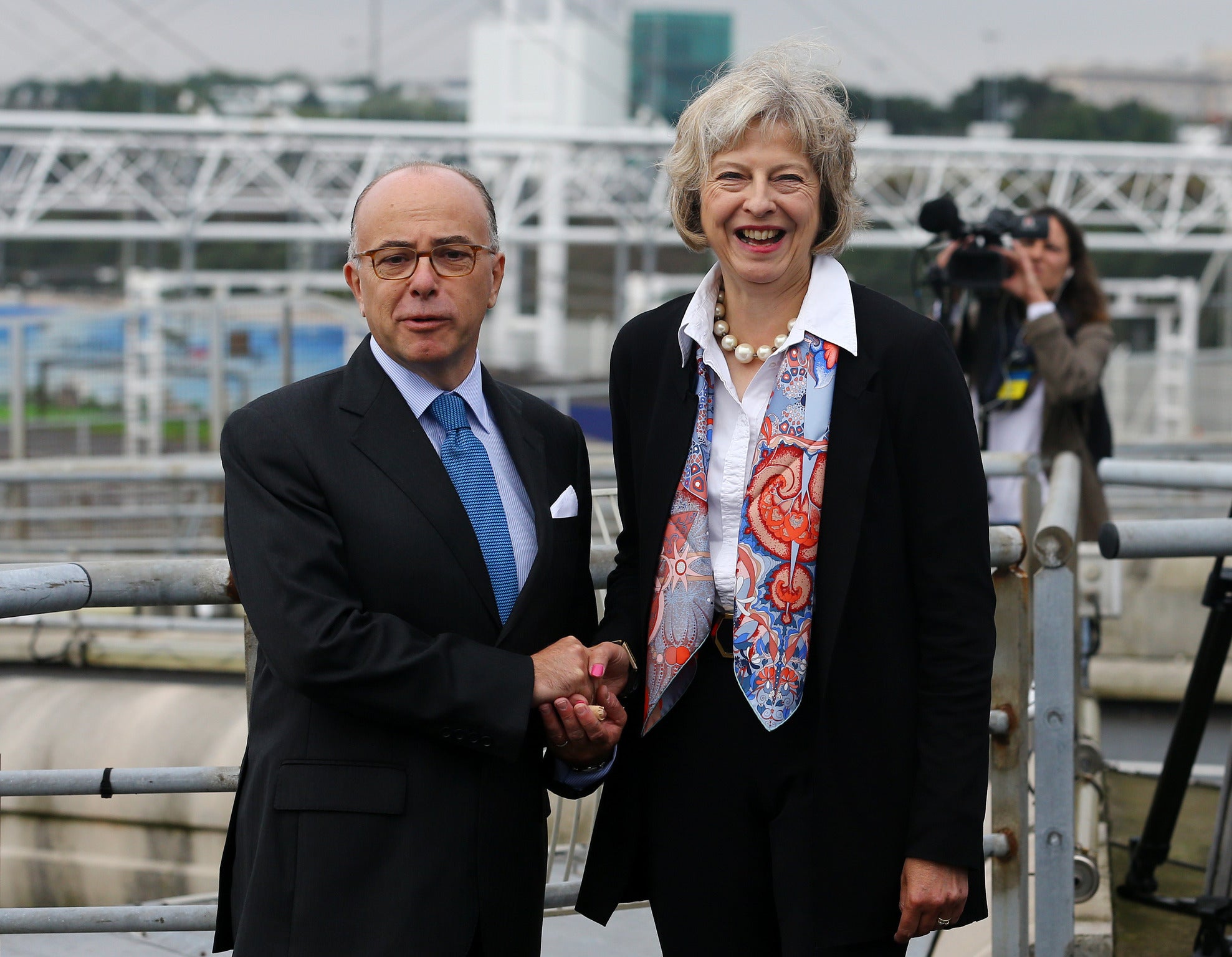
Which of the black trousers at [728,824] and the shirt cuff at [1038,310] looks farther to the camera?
the shirt cuff at [1038,310]

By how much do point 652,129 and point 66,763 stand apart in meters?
29.6

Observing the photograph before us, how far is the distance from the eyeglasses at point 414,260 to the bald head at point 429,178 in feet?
0.18

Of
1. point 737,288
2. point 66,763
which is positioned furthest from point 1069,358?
point 66,763

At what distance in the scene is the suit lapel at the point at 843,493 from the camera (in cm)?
193

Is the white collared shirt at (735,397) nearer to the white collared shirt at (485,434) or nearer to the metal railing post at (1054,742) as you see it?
the white collared shirt at (485,434)

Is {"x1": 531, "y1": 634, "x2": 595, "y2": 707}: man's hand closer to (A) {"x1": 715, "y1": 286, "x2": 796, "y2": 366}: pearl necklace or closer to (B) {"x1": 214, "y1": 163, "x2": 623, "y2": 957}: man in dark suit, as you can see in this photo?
(B) {"x1": 214, "y1": 163, "x2": 623, "y2": 957}: man in dark suit

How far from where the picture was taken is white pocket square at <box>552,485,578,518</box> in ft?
6.86

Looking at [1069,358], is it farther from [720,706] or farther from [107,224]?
[107,224]

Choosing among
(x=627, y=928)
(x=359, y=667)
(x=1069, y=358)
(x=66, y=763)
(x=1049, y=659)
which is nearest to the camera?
(x=359, y=667)

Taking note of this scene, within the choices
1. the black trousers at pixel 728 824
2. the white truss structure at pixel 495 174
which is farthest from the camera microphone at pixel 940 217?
the white truss structure at pixel 495 174

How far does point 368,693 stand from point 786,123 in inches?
37.8

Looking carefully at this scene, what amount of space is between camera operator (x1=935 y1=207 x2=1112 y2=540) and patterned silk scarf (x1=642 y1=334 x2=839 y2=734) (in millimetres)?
3094

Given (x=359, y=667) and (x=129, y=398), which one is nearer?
(x=359, y=667)

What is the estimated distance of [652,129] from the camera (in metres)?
33.9
